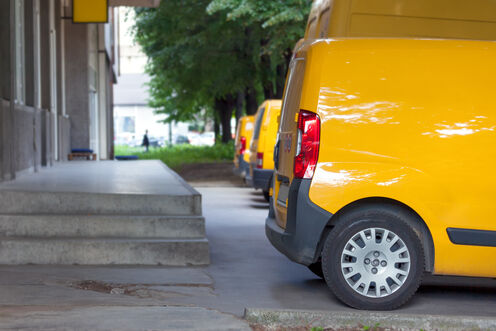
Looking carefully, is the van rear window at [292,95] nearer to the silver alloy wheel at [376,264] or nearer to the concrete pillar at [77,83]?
the silver alloy wheel at [376,264]

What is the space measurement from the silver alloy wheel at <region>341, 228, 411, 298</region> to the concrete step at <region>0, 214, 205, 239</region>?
278 cm

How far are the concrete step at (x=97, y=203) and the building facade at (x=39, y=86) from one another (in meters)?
2.06

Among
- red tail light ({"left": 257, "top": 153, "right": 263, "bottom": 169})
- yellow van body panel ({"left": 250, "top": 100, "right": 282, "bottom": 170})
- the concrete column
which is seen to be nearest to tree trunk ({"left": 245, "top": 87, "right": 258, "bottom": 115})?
yellow van body panel ({"left": 250, "top": 100, "right": 282, "bottom": 170})

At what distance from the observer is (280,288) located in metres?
8.00

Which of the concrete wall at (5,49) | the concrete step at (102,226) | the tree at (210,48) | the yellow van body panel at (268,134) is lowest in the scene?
the concrete step at (102,226)

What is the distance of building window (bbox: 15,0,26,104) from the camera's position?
565 inches

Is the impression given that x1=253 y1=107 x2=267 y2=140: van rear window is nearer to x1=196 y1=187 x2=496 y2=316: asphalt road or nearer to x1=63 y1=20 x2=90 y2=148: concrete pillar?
x1=196 y1=187 x2=496 y2=316: asphalt road

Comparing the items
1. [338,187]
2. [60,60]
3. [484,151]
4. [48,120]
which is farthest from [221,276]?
[60,60]

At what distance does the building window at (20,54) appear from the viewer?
47.1ft

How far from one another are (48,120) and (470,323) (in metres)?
12.4

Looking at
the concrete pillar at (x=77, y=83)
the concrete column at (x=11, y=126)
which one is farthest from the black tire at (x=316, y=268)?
the concrete pillar at (x=77, y=83)

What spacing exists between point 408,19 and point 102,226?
150 inches

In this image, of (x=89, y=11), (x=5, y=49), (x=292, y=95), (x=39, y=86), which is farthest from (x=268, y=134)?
(x=292, y=95)

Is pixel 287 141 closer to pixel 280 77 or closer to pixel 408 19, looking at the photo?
pixel 408 19
